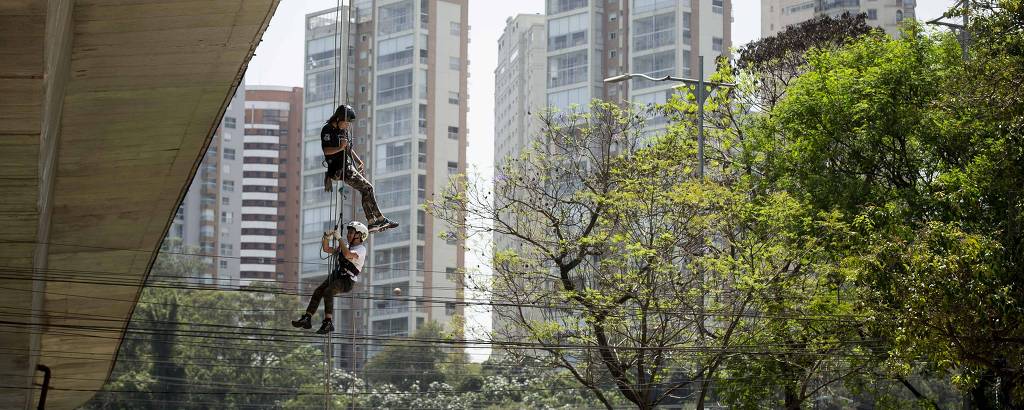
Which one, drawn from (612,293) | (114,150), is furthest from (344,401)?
(114,150)

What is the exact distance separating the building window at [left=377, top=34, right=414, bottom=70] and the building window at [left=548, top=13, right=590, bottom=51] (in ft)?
42.8

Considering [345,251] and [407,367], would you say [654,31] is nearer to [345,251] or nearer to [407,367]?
[407,367]

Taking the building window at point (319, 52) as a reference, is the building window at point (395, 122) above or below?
below

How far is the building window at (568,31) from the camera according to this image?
9494cm

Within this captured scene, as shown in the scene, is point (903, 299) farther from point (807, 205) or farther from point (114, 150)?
point (114, 150)

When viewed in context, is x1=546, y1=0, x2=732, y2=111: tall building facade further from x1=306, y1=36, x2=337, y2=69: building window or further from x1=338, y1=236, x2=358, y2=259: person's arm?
x1=338, y1=236, x2=358, y2=259: person's arm

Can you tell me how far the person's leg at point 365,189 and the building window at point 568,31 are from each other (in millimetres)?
81721

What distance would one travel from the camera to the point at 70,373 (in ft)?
99.3

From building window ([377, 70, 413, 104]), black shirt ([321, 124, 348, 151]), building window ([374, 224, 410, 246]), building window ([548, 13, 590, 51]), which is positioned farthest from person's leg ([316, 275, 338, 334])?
building window ([548, 13, 590, 51])

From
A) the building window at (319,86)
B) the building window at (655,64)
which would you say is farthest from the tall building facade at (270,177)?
the building window at (655,64)

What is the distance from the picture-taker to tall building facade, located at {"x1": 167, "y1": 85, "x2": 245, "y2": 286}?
356 feet

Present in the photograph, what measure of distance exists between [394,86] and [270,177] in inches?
1913

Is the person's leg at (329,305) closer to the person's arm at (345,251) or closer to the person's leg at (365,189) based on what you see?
the person's arm at (345,251)

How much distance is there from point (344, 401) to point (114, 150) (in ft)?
140
